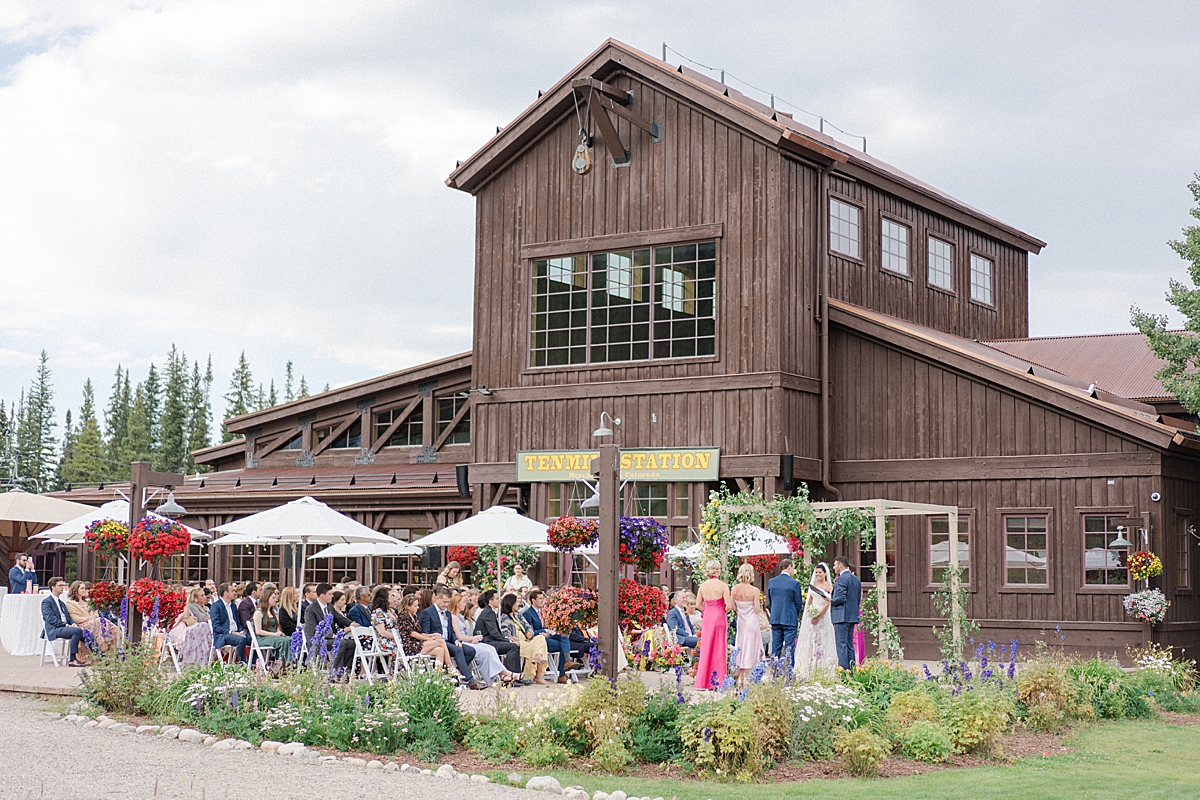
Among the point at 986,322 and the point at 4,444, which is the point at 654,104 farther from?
the point at 4,444

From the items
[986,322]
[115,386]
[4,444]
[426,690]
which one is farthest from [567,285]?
[115,386]

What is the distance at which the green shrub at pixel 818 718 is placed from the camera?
10.5 m

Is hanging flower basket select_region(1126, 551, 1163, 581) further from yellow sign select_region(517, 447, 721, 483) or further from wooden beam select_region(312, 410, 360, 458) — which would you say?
wooden beam select_region(312, 410, 360, 458)

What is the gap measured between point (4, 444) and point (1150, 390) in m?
67.4

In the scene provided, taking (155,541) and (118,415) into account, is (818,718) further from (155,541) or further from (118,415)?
Result: (118,415)

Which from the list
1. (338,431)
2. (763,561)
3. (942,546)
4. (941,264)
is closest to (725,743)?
(763,561)

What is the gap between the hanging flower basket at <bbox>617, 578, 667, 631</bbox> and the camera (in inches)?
502

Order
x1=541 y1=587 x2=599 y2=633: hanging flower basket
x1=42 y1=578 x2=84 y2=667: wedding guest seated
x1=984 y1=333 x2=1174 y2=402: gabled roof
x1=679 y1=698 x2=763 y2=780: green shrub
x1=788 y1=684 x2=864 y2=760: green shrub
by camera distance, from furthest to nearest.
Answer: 1. x1=984 y1=333 x2=1174 y2=402: gabled roof
2. x1=42 y1=578 x2=84 y2=667: wedding guest seated
3. x1=541 y1=587 x2=599 y2=633: hanging flower basket
4. x1=788 y1=684 x2=864 y2=760: green shrub
5. x1=679 y1=698 x2=763 y2=780: green shrub

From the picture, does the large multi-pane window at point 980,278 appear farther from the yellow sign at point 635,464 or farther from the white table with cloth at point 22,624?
the white table with cloth at point 22,624

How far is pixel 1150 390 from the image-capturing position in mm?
22891

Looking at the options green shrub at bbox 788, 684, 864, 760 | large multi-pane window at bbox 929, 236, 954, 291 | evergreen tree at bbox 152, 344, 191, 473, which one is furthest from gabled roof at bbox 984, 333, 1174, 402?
evergreen tree at bbox 152, 344, 191, 473

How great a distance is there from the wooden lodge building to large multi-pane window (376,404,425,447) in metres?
2.54

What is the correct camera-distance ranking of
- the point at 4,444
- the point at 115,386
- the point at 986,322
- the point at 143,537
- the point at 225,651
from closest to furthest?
the point at 143,537
the point at 225,651
the point at 986,322
the point at 4,444
the point at 115,386

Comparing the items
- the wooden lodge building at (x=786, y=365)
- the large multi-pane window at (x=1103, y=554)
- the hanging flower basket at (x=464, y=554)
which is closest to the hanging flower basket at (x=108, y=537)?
the hanging flower basket at (x=464, y=554)
